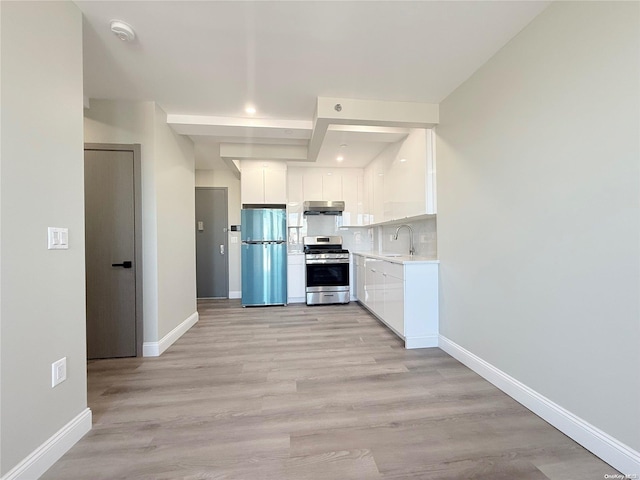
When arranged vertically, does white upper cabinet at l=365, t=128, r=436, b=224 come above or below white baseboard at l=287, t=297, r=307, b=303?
above

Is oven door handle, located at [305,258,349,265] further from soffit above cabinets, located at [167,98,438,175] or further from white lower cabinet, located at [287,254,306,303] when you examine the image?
soffit above cabinets, located at [167,98,438,175]

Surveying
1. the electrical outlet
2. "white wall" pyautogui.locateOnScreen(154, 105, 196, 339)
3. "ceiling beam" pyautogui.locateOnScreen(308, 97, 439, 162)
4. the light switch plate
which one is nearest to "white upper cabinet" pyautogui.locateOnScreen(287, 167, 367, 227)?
"white wall" pyautogui.locateOnScreen(154, 105, 196, 339)

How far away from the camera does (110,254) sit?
2.50 m

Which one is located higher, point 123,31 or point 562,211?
point 123,31

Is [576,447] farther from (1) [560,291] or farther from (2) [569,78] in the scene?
(2) [569,78]

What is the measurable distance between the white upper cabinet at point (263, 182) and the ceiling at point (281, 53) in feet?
4.74

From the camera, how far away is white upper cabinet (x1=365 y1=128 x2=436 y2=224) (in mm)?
2814

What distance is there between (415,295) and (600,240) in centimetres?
157

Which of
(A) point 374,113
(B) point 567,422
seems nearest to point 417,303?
(B) point 567,422

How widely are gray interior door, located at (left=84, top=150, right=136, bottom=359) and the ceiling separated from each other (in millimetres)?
704

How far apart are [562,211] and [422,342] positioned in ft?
5.73

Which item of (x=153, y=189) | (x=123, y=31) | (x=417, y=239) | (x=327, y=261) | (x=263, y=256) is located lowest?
(x=327, y=261)

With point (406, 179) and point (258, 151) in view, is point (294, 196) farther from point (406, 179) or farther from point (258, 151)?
point (406, 179)

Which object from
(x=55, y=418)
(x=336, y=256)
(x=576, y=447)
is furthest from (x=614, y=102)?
(x=336, y=256)
